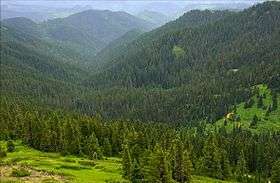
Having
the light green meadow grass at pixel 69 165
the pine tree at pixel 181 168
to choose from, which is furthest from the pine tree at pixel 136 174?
the pine tree at pixel 181 168

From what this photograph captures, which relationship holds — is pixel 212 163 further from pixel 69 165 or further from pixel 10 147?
pixel 10 147

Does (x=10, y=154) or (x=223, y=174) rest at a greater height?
(x=10, y=154)

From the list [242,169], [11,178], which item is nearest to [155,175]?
[11,178]

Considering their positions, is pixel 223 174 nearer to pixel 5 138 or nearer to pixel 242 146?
pixel 242 146

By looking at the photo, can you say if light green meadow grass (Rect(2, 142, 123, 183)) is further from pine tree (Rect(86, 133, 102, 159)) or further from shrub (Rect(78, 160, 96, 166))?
pine tree (Rect(86, 133, 102, 159))

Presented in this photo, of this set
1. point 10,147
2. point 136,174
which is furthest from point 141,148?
Answer: point 10,147

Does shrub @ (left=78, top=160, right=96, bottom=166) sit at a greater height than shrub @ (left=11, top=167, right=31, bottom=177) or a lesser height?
lesser

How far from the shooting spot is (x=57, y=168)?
126750 millimetres

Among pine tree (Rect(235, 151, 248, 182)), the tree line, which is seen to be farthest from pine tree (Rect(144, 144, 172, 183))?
pine tree (Rect(235, 151, 248, 182))

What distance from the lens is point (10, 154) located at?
147000mm

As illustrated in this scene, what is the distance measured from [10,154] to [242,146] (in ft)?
282

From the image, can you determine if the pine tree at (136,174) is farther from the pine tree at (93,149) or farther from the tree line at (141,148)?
the pine tree at (93,149)

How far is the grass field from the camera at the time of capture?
110 m

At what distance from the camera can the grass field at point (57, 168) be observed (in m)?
110
